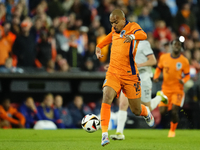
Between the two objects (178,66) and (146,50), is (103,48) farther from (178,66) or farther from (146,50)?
(146,50)

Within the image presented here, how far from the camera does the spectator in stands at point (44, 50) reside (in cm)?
1233

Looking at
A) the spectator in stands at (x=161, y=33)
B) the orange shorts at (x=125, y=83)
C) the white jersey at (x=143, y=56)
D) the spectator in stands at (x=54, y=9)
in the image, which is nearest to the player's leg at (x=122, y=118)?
the white jersey at (x=143, y=56)

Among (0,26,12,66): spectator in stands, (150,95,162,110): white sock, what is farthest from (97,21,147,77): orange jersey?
(0,26,12,66): spectator in stands

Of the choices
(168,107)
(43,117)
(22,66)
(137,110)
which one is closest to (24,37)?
(22,66)

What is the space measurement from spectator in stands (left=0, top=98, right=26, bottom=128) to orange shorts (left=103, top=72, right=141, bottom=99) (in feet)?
20.2

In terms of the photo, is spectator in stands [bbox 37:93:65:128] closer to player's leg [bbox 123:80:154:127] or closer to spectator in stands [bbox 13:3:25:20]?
spectator in stands [bbox 13:3:25:20]

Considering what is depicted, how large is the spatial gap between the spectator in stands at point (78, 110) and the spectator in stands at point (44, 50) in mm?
1607

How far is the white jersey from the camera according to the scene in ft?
28.9

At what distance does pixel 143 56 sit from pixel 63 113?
14.7 ft

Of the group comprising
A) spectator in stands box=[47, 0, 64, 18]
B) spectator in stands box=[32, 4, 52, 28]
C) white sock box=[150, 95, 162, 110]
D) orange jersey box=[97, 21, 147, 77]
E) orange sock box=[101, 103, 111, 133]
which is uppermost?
spectator in stands box=[47, 0, 64, 18]

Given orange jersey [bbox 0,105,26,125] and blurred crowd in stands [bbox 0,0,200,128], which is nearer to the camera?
orange jersey [bbox 0,105,26,125]

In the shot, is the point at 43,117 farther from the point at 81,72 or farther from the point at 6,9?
the point at 6,9

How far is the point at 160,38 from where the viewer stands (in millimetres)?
15969

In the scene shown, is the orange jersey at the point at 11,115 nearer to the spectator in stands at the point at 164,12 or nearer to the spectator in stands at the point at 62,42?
the spectator in stands at the point at 62,42
